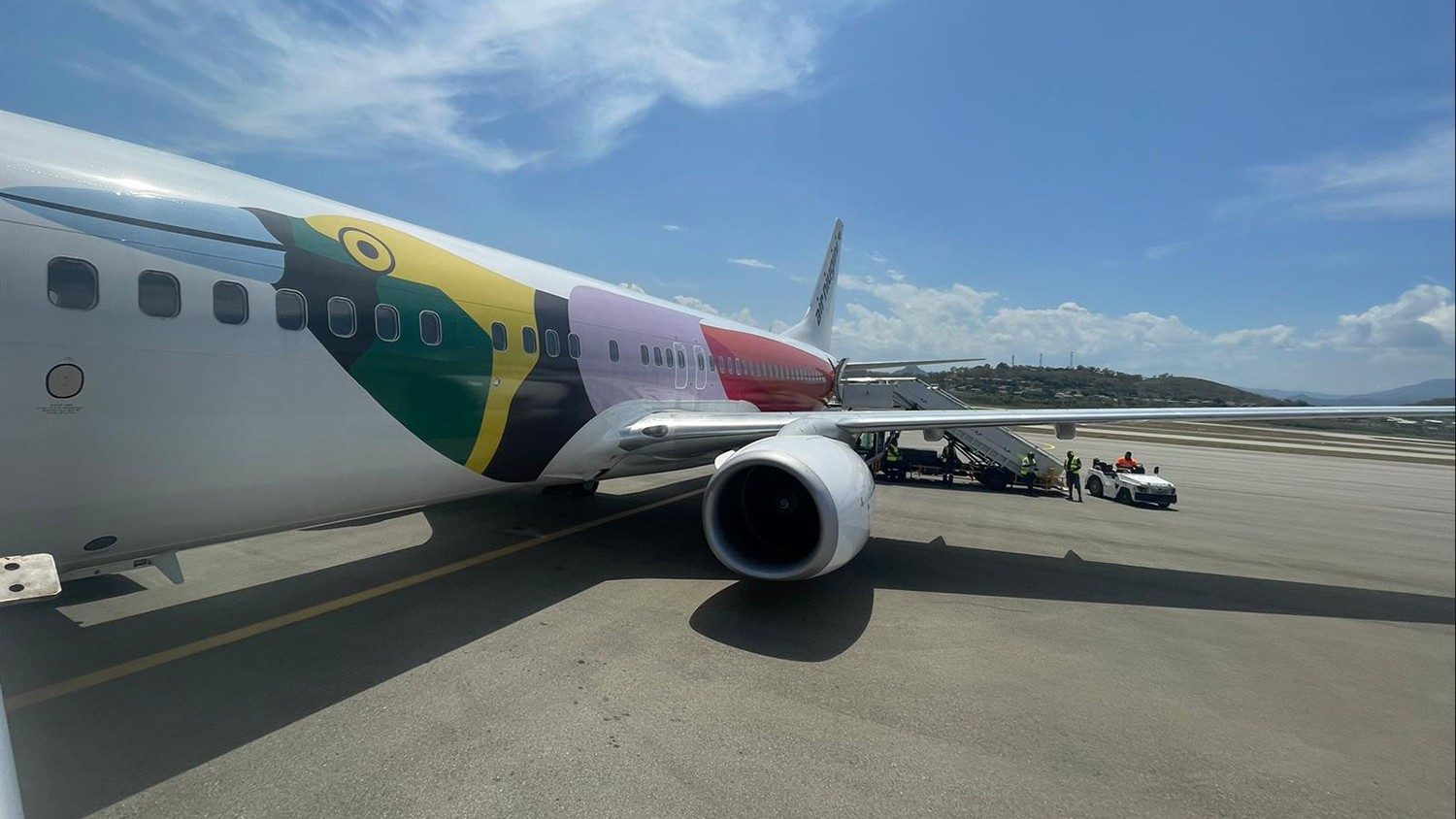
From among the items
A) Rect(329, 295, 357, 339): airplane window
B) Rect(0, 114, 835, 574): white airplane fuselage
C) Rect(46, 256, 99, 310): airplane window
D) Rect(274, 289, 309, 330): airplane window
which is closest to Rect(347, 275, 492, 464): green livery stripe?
Rect(0, 114, 835, 574): white airplane fuselage

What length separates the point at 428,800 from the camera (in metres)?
3.13

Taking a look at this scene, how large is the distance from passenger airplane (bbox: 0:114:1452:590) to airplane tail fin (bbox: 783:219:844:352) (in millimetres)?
12310

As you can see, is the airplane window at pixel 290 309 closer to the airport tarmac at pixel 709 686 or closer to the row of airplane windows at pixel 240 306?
the row of airplane windows at pixel 240 306

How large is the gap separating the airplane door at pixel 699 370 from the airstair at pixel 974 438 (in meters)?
6.04

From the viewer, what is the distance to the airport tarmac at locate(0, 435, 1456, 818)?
330 cm

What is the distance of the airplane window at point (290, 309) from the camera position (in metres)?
4.36

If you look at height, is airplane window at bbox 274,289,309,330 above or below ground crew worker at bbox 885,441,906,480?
above

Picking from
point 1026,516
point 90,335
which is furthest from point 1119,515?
point 90,335

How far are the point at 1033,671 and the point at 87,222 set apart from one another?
6885 mm

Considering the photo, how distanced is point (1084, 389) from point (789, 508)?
2342 centimetres

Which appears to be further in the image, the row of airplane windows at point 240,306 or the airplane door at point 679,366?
the airplane door at point 679,366

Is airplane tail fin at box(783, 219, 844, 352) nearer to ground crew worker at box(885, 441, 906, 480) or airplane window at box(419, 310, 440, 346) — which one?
ground crew worker at box(885, 441, 906, 480)

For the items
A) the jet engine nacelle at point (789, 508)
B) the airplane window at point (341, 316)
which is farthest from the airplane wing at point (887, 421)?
the airplane window at point (341, 316)

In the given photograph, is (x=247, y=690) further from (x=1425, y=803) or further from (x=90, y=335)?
(x=1425, y=803)
